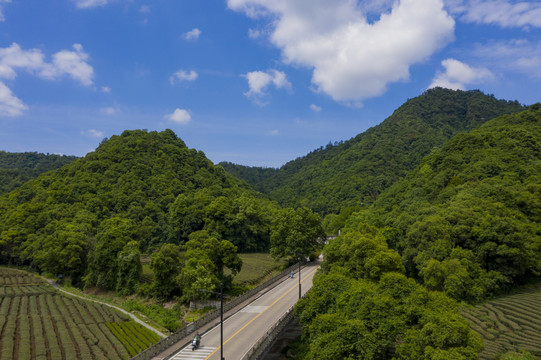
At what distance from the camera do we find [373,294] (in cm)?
2683

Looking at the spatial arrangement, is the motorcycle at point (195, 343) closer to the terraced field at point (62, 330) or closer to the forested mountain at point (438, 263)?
the terraced field at point (62, 330)

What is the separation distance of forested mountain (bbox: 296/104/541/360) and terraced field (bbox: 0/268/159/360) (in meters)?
17.5

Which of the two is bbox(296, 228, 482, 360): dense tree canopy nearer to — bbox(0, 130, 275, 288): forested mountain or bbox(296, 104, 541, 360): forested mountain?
bbox(296, 104, 541, 360): forested mountain

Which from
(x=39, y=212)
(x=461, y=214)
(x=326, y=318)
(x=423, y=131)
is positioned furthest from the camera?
(x=423, y=131)

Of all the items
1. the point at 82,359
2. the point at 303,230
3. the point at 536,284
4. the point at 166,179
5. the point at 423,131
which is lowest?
the point at 82,359

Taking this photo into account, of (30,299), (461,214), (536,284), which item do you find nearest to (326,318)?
(461,214)

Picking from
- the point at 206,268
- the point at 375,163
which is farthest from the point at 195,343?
the point at 375,163

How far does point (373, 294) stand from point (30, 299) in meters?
45.6

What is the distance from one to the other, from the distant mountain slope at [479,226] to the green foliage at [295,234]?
44.9 feet

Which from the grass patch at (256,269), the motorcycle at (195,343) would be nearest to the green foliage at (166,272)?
the grass patch at (256,269)

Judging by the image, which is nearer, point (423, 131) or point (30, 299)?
point (30, 299)

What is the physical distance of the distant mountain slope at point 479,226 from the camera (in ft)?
119

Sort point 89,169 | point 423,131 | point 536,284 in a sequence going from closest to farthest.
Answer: point 536,284, point 89,169, point 423,131

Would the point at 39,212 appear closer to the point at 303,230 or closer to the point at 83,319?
the point at 83,319
